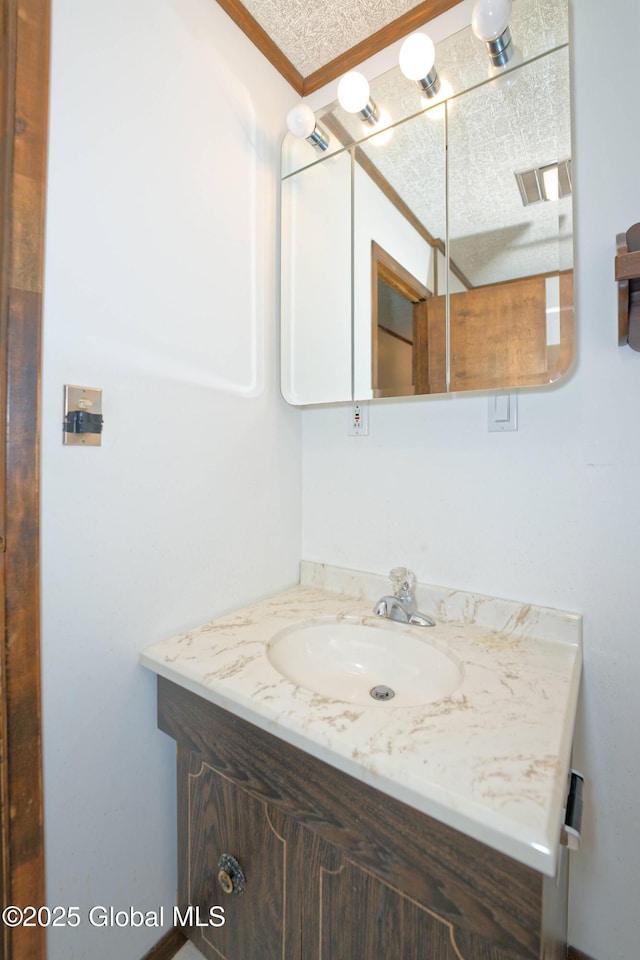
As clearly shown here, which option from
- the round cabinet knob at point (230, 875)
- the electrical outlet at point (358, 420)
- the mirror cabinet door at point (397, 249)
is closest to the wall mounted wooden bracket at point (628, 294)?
the mirror cabinet door at point (397, 249)

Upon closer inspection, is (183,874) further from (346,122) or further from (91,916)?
(346,122)

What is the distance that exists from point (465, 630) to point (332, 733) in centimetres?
52

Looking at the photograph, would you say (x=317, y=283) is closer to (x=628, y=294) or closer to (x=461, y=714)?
(x=628, y=294)

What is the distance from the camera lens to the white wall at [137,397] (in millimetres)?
792

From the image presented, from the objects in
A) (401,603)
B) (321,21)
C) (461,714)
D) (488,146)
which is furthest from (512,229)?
(461,714)

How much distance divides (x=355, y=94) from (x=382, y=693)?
1.50 m

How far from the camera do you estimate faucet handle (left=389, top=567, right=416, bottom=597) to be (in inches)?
41.9

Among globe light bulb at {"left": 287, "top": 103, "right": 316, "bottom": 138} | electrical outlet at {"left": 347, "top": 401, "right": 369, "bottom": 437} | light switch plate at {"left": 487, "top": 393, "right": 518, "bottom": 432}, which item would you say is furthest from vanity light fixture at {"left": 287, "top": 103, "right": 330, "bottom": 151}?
light switch plate at {"left": 487, "top": 393, "right": 518, "bottom": 432}

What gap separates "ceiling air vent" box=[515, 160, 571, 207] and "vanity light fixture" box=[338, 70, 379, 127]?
47cm

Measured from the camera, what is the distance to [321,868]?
718 millimetres

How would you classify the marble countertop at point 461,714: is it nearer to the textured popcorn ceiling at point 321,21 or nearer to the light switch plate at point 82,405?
the light switch plate at point 82,405

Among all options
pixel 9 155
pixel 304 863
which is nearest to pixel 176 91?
pixel 9 155

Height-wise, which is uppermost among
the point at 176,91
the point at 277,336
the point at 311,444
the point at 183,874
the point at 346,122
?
the point at 346,122

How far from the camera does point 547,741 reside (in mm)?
603
